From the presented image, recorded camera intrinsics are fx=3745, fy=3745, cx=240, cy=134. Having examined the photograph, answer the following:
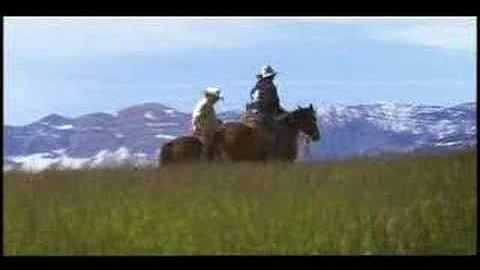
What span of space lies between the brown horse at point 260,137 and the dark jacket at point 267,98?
0.07 meters

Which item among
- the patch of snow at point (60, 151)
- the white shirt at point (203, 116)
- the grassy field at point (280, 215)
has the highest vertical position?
the white shirt at point (203, 116)

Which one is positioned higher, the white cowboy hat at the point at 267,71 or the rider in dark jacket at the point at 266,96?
the white cowboy hat at the point at 267,71

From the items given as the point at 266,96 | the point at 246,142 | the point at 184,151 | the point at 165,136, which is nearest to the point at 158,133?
the point at 165,136

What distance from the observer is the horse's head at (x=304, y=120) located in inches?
728

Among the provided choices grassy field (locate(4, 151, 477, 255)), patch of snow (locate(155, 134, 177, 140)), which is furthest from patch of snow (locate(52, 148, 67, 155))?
patch of snow (locate(155, 134, 177, 140))

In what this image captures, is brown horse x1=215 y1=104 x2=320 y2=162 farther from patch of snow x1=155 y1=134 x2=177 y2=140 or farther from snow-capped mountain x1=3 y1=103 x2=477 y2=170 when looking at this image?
patch of snow x1=155 y1=134 x2=177 y2=140

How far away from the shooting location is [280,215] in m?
18.6

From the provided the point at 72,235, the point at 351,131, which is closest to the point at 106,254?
the point at 72,235

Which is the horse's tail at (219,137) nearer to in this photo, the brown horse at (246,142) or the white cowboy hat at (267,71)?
the brown horse at (246,142)

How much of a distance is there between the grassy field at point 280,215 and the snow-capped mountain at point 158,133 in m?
0.07

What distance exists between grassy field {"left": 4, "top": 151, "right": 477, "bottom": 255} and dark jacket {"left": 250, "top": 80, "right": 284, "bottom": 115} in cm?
29

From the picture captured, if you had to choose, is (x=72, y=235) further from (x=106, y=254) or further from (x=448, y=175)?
(x=448, y=175)

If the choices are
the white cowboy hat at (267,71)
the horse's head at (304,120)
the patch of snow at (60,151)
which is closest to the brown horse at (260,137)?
the horse's head at (304,120)

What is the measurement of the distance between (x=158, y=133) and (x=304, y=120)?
28.6 inches
